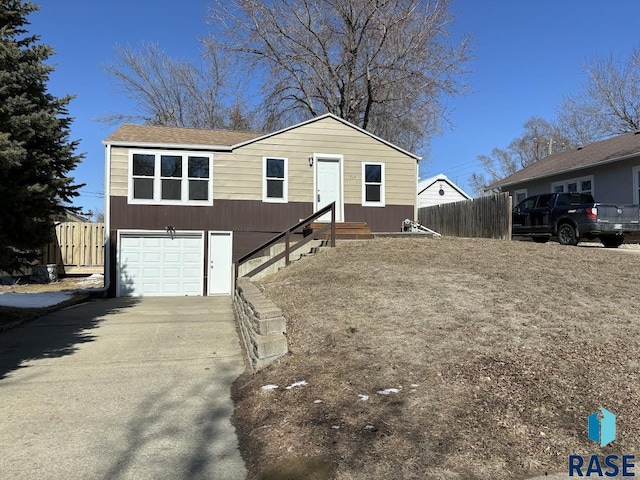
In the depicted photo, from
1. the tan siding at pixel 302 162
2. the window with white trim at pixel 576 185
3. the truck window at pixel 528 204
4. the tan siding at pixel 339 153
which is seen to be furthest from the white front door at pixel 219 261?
the window with white trim at pixel 576 185

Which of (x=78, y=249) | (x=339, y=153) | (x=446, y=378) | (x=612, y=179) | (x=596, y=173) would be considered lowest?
(x=446, y=378)

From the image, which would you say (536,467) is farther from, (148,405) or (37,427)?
(37,427)

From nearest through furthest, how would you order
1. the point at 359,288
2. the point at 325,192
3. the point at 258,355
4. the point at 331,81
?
the point at 258,355 < the point at 359,288 < the point at 325,192 < the point at 331,81

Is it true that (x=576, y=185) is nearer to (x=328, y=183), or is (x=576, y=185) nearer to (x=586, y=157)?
(x=586, y=157)

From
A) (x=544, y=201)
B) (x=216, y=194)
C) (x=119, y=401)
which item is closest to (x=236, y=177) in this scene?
(x=216, y=194)

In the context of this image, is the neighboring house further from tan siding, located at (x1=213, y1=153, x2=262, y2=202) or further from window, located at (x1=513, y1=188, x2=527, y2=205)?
tan siding, located at (x1=213, y1=153, x2=262, y2=202)

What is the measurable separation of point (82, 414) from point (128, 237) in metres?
11.4

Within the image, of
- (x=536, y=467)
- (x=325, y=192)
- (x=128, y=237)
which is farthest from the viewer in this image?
(x=325, y=192)

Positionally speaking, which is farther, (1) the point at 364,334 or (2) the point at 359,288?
(2) the point at 359,288

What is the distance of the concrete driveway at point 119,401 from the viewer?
134 inches

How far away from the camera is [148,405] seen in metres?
4.61

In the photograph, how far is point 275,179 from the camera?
15617 mm

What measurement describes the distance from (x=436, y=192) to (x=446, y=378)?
3001cm

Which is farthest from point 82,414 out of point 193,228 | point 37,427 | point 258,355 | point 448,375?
point 193,228
